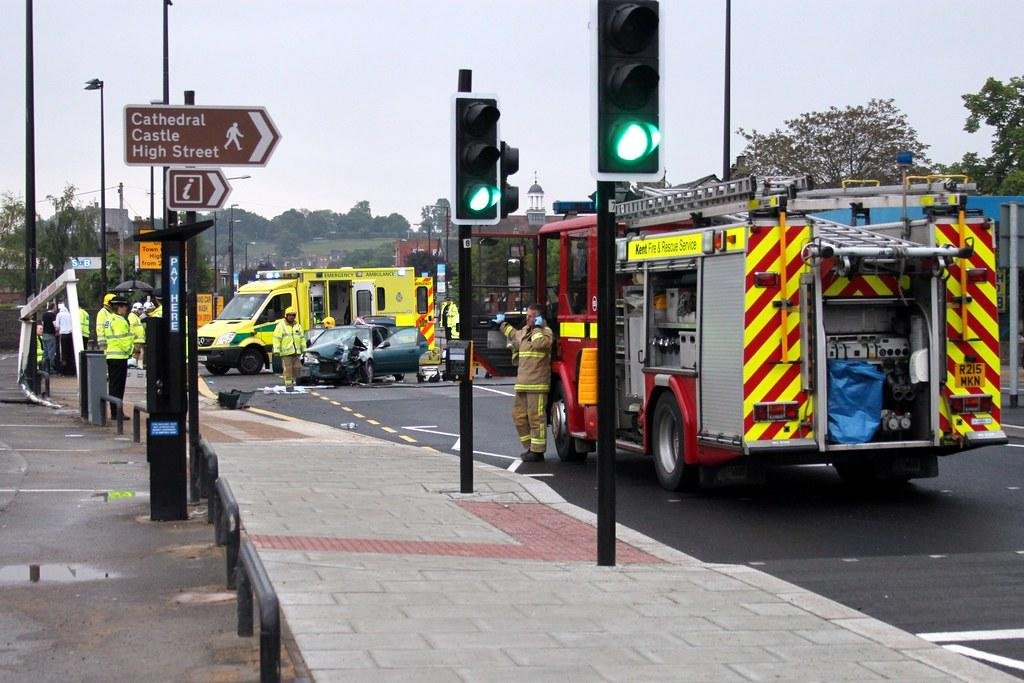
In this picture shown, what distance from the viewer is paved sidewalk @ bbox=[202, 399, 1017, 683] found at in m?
6.67


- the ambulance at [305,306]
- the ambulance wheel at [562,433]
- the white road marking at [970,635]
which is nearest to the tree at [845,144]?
the ambulance at [305,306]

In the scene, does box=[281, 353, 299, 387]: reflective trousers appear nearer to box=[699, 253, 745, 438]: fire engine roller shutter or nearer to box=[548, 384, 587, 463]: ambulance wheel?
box=[548, 384, 587, 463]: ambulance wheel

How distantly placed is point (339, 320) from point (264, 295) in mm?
2648

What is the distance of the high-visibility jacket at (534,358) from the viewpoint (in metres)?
16.6

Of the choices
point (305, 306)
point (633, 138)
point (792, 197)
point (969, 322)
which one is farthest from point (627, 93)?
point (305, 306)

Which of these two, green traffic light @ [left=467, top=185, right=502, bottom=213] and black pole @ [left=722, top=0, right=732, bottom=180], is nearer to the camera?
green traffic light @ [left=467, top=185, right=502, bottom=213]

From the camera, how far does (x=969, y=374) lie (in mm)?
12859

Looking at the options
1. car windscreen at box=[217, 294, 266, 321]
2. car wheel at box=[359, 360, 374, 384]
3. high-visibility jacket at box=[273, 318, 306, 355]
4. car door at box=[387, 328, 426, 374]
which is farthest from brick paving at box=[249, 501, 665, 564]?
car windscreen at box=[217, 294, 266, 321]

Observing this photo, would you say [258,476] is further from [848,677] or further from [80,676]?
[848,677]

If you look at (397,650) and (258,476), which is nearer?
(397,650)

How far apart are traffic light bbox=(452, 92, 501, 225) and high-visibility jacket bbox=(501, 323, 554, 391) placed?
4.38 m

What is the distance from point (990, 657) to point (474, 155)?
654 centimetres

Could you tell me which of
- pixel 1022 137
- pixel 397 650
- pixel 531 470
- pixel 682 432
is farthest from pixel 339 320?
pixel 397 650

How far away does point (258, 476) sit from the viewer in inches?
554
